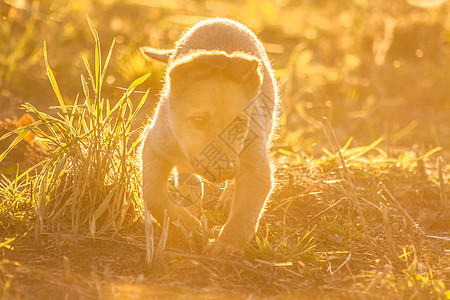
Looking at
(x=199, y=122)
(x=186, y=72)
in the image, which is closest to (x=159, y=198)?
(x=199, y=122)

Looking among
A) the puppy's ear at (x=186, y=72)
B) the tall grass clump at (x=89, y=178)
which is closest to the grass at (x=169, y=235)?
the tall grass clump at (x=89, y=178)

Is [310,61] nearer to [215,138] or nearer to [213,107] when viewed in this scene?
[213,107]

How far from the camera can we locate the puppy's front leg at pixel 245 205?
183 inches

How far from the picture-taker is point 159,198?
4.92 meters

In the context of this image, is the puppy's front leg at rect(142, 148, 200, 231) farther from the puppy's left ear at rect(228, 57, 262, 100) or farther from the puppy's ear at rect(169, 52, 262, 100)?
the puppy's left ear at rect(228, 57, 262, 100)

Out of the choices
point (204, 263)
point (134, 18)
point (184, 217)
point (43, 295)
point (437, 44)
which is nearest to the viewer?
point (43, 295)

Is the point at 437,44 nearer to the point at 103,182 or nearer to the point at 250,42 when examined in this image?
the point at 250,42

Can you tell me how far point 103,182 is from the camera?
5.00m

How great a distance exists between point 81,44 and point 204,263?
298 inches

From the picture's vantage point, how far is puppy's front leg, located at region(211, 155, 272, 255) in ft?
15.3

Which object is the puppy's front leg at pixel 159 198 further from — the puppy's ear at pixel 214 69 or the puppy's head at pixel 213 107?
the puppy's ear at pixel 214 69

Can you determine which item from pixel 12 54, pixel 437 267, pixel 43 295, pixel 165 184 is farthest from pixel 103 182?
pixel 12 54

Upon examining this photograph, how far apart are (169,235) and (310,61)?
8.51m

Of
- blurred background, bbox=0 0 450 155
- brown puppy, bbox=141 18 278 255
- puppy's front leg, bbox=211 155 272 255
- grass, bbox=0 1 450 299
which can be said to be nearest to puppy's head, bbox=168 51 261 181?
brown puppy, bbox=141 18 278 255
